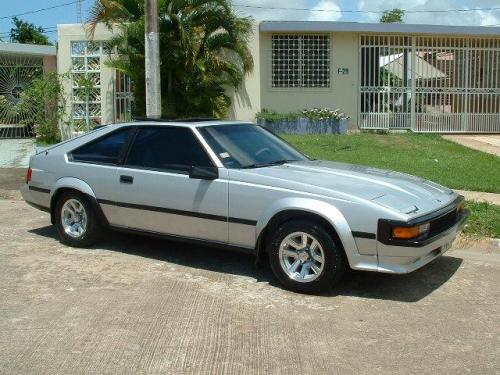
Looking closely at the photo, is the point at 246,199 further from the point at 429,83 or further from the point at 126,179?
the point at 429,83

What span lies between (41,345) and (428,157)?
34.8 ft

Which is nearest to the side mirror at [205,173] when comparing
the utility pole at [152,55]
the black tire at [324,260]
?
the black tire at [324,260]

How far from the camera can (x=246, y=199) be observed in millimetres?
5656

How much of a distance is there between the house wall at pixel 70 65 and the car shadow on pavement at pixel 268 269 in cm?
1023

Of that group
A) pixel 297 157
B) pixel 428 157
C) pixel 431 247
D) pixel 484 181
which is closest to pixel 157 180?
pixel 297 157

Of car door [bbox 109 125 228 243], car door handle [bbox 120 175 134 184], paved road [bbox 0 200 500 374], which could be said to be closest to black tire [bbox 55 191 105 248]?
paved road [bbox 0 200 500 374]

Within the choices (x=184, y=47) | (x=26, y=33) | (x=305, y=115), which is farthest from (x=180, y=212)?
(x=26, y=33)

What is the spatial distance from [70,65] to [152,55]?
304 inches

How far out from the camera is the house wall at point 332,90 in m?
18.8

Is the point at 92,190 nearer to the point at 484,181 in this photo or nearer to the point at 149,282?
the point at 149,282

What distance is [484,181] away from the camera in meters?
10.4

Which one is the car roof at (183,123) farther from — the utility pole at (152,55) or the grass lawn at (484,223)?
the utility pole at (152,55)

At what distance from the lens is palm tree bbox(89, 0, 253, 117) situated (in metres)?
15.2

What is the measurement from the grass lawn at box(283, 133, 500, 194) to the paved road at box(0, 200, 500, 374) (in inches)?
150
